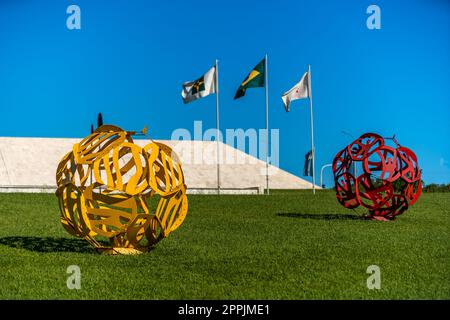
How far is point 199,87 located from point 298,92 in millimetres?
5967

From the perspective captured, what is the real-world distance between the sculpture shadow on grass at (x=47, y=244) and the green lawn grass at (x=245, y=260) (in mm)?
22

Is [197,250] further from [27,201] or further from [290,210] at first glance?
[27,201]

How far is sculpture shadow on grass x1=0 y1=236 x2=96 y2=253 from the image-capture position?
11.4 meters

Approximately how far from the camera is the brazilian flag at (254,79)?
30234 mm

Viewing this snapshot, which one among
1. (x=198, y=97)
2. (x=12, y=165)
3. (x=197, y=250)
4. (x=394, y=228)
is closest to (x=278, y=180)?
(x=198, y=97)

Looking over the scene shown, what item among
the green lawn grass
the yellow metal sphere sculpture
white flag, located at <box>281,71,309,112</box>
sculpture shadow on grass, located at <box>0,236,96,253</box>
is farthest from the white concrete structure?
the yellow metal sphere sculpture

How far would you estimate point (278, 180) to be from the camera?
4800 centimetres

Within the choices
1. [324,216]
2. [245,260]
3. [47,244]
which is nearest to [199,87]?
[324,216]

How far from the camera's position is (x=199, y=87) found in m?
30.9

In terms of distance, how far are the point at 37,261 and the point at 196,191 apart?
18.9 metres

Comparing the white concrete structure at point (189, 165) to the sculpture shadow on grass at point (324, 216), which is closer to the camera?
the sculpture shadow on grass at point (324, 216)

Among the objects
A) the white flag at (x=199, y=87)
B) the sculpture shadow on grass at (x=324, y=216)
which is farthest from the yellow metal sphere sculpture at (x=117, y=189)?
the white flag at (x=199, y=87)

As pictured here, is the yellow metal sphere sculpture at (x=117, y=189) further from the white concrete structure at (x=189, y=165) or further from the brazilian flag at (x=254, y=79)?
the white concrete structure at (x=189, y=165)

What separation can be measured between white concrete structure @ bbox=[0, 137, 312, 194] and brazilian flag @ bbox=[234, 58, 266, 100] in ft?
40.5
